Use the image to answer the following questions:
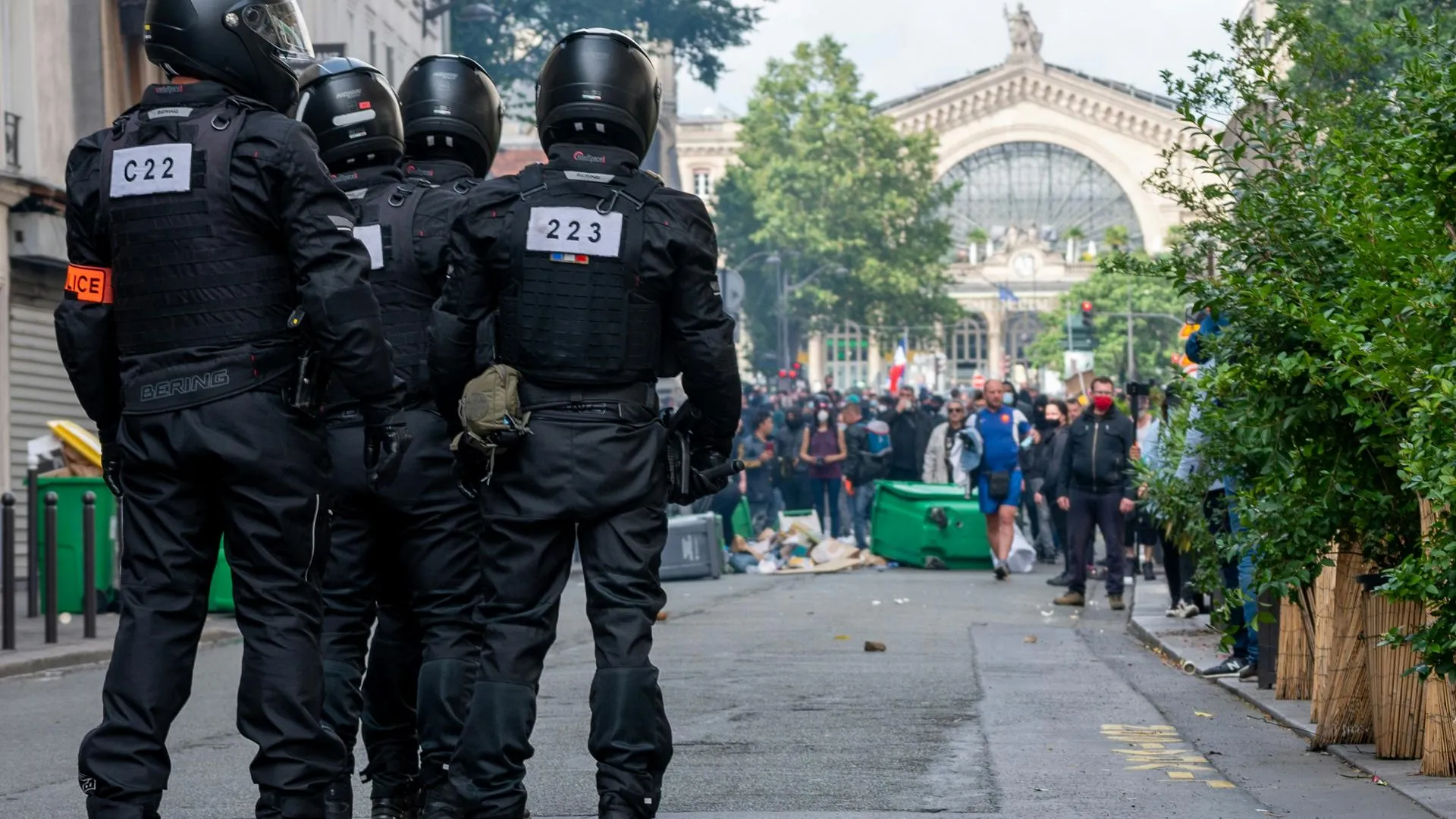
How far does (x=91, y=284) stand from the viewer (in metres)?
5.15

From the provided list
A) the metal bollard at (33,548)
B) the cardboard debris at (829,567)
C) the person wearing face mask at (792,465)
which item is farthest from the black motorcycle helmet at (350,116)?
the person wearing face mask at (792,465)

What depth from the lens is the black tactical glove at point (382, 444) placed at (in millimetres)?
5227

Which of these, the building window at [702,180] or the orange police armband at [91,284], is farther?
the building window at [702,180]

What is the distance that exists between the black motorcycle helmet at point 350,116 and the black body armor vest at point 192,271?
1218mm

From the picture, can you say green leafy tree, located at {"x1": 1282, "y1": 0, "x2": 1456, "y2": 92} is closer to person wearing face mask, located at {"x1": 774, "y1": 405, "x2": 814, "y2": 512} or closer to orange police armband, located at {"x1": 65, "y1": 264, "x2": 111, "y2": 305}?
orange police armband, located at {"x1": 65, "y1": 264, "x2": 111, "y2": 305}

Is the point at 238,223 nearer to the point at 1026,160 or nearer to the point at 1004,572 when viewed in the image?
the point at 1004,572

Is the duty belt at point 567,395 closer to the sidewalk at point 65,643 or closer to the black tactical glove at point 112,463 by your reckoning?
the black tactical glove at point 112,463

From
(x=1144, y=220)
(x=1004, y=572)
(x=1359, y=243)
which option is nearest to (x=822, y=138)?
(x=1144, y=220)

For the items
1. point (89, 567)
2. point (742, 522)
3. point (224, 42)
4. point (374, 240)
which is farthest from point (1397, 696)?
point (742, 522)

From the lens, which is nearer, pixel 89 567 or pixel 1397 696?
pixel 1397 696

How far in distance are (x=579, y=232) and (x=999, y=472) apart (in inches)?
586

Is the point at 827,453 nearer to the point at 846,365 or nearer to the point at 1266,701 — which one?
the point at 1266,701

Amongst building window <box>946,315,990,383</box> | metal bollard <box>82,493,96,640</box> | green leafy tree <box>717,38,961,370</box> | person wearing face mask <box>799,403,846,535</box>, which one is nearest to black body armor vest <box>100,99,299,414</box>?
metal bollard <box>82,493,96,640</box>

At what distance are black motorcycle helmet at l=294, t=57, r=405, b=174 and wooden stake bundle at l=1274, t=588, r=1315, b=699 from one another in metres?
4.44
